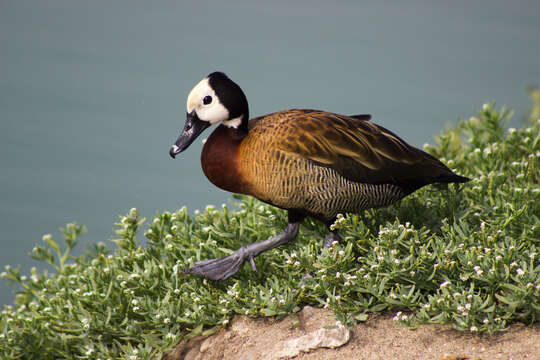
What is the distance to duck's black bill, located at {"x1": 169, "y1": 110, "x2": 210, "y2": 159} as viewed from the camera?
405 cm

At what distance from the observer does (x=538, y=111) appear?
7816 millimetres

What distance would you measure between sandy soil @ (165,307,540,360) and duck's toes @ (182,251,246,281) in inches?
14.3

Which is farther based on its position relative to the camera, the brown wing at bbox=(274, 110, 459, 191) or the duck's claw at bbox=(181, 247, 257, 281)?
the duck's claw at bbox=(181, 247, 257, 281)

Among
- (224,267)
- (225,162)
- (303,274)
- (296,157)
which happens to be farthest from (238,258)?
(296,157)

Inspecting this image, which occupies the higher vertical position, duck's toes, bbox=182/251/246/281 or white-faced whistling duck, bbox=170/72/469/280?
white-faced whistling duck, bbox=170/72/469/280

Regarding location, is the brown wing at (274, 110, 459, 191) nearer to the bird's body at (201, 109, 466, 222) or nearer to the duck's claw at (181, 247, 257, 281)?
the bird's body at (201, 109, 466, 222)

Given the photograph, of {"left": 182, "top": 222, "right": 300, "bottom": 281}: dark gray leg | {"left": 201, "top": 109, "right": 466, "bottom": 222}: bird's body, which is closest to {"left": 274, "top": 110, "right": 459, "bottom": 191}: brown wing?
{"left": 201, "top": 109, "right": 466, "bottom": 222}: bird's body

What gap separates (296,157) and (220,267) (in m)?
1.03

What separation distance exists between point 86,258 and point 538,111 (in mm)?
5642

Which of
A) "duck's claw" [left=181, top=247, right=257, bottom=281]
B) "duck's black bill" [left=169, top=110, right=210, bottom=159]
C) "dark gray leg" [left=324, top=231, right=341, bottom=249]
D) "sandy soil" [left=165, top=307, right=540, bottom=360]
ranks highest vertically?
"duck's black bill" [left=169, top=110, right=210, bottom=159]

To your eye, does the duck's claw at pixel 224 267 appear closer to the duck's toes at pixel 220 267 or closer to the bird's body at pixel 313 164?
the duck's toes at pixel 220 267

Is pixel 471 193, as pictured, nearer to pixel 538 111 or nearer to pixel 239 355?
pixel 239 355

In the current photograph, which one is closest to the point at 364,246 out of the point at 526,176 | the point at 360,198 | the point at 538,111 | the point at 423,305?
the point at 360,198

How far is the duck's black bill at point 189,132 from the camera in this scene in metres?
4.05
